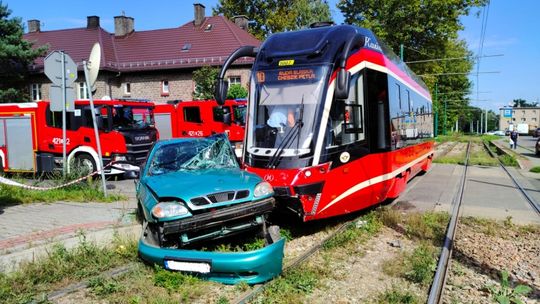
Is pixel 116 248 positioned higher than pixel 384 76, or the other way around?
pixel 384 76

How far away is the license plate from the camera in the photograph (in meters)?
5.15

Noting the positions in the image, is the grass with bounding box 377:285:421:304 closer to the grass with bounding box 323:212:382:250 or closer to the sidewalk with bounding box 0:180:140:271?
the grass with bounding box 323:212:382:250

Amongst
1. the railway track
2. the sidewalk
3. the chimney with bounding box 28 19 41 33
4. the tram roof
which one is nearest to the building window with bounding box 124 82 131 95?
the chimney with bounding box 28 19 41 33

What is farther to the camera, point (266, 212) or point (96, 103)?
point (96, 103)

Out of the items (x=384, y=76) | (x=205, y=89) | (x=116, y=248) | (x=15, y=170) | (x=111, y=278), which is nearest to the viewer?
(x=111, y=278)

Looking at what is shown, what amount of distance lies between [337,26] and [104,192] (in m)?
6.29

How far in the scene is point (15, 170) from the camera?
1580 centimetres

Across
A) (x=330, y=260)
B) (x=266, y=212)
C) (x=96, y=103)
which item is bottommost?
(x=330, y=260)

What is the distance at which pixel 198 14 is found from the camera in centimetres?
3916

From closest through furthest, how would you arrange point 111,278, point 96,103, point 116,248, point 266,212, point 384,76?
1. point 111,278
2. point 266,212
3. point 116,248
4. point 384,76
5. point 96,103

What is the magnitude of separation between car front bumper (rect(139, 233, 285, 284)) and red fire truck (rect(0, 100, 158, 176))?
9363 mm

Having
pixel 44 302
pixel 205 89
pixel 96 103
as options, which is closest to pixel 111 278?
pixel 44 302

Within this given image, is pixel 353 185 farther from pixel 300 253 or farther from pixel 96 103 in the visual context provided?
pixel 96 103

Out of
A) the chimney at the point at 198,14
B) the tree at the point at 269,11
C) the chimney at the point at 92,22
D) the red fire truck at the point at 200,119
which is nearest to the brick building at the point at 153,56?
the chimney at the point at 198,14
